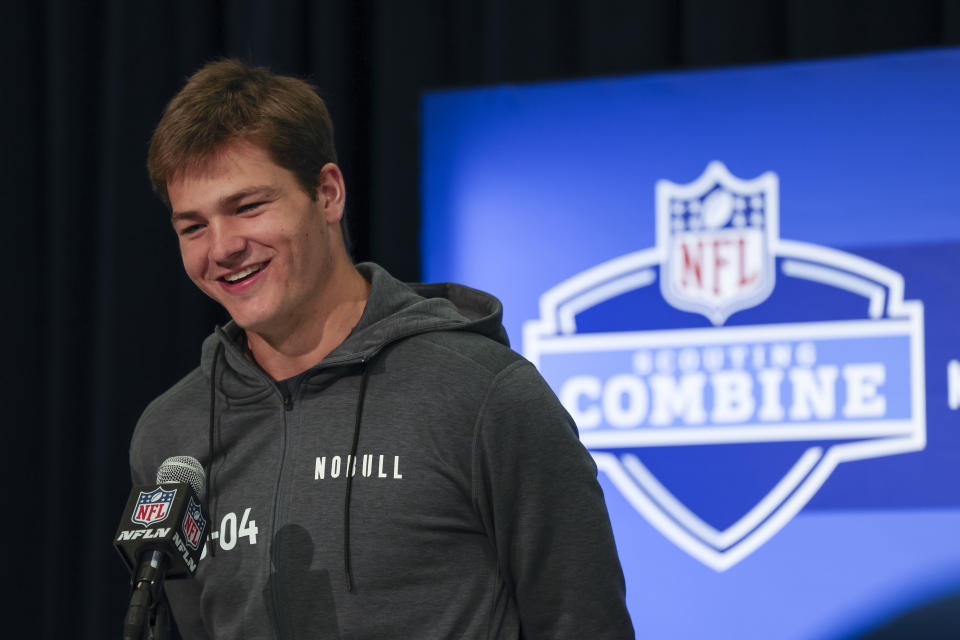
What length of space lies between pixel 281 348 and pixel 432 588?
1.25 ft

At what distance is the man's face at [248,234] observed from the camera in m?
1.41

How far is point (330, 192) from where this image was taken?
59.9 inches

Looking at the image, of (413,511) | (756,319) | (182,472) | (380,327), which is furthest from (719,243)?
(182,472)

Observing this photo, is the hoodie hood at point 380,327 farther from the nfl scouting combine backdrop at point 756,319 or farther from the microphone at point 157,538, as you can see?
the nfl scouting combine backdrop at point 756,319

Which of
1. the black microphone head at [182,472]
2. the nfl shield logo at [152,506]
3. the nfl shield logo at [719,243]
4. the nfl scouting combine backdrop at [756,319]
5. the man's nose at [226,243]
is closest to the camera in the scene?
the nfl shield logo at [152,506]

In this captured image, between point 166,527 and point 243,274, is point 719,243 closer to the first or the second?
point 243,274

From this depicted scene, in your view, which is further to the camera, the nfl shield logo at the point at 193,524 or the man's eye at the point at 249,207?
the man's eye at the point at 249,207

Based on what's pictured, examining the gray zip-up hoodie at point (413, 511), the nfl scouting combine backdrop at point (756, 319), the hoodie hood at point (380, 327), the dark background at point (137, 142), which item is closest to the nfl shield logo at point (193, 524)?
the gray zip-up hoodie at point (413, 511)

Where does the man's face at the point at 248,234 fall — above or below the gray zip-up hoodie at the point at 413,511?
above

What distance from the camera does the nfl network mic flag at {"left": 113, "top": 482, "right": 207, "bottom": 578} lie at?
1.13 meters

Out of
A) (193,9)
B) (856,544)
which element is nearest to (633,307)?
(856,544)

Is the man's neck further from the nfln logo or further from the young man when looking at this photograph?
the nfln logo

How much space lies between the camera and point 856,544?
6.73ft

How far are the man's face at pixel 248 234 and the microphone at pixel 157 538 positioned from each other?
28 centimetres
